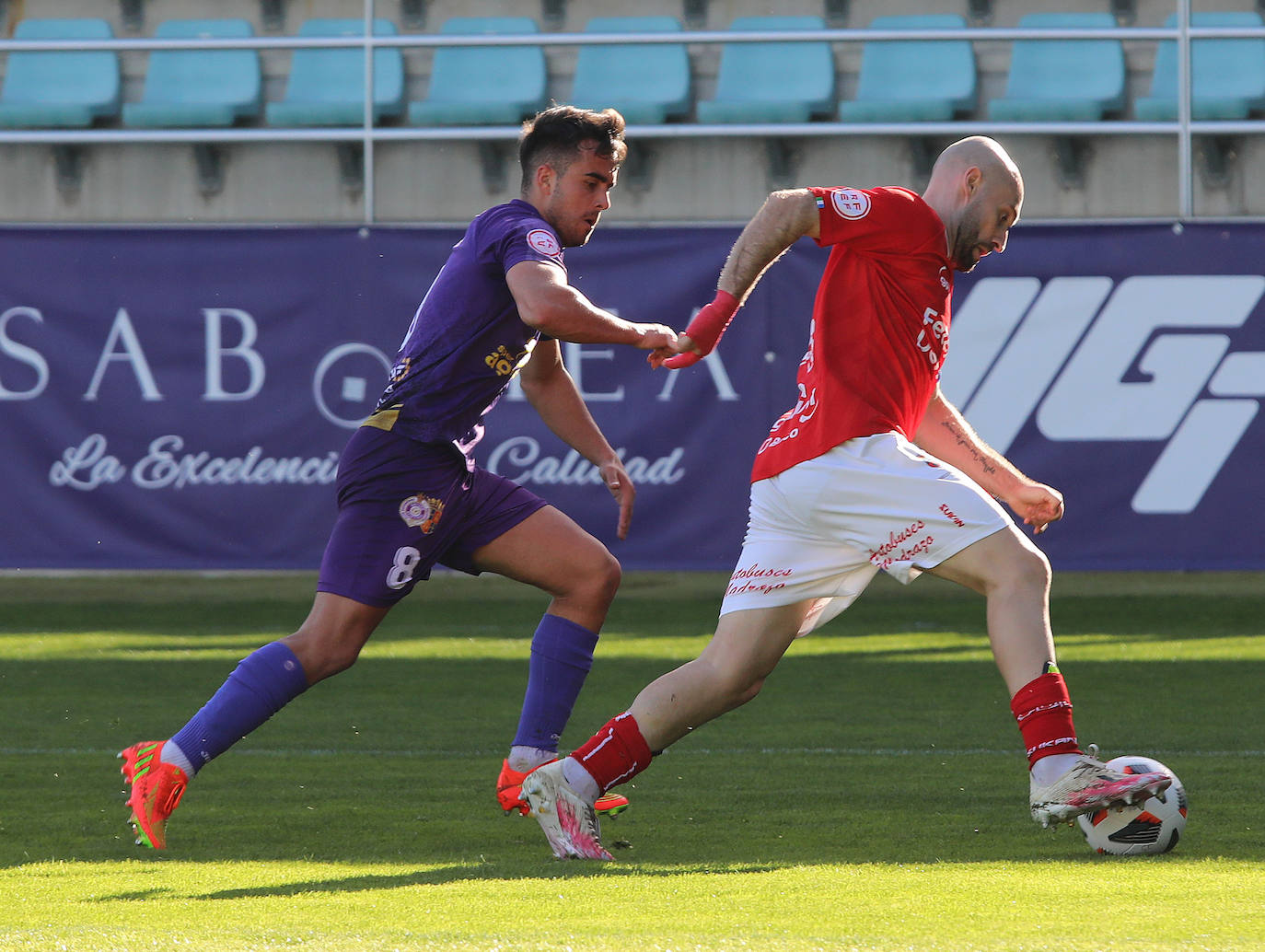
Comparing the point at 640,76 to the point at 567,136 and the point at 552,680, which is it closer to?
the point at 567,136

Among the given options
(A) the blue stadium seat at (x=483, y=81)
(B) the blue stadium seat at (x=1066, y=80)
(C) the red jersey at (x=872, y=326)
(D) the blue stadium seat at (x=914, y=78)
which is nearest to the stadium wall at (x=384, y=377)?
(A) the blue stadium seat at (x=483, y=81)

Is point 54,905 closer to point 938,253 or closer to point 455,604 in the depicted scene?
point 938,253

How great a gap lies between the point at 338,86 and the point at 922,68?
14.9ft

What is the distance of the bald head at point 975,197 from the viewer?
424cm

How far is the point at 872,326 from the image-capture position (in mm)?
4191

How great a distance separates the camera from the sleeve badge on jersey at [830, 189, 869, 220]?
161 inches

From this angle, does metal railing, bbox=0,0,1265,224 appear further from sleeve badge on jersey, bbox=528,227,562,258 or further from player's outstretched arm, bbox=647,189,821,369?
player's outstretched arm, bbox=647,189,821,369

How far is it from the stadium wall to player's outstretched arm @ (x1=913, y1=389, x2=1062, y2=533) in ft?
17.8

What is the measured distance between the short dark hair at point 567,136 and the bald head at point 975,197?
769 mm

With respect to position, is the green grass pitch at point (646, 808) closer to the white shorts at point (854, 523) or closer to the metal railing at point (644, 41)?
the white shorts at point (854, 523)

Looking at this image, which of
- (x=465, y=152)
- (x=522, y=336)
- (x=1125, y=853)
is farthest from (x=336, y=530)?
(x=465, y=152)

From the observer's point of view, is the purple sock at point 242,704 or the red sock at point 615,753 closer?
the red sock at point 615,753

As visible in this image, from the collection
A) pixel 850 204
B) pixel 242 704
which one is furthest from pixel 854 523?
pixel 242 704

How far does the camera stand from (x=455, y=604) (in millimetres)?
11188
